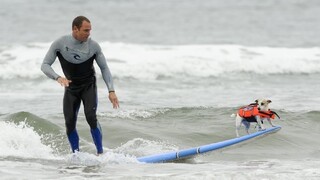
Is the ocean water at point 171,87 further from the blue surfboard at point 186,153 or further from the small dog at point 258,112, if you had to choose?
the small dog at point 258,112

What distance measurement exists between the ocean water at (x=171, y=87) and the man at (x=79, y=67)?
61cm

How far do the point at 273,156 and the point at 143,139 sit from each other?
6.85 feet

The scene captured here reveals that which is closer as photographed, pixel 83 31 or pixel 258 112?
pixel 83 31

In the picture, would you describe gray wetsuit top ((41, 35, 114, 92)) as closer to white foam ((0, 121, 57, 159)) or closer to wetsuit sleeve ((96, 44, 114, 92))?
wetsuit sleeve ((96, 44, 114, 92))

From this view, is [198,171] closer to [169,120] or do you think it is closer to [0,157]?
[0,157]

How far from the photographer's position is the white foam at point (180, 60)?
20.2 m

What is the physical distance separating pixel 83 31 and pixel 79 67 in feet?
1.57

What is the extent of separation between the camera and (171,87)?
708 inches

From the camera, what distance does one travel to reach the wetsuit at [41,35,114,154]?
848cm

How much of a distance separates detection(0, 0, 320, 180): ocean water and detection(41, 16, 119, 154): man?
607mm

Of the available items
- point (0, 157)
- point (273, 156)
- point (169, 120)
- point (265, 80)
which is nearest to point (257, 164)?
point (273, 156)

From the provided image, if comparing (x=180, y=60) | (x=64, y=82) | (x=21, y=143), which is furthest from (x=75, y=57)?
(x=180, y=60)

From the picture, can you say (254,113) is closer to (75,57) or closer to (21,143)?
(75,57)

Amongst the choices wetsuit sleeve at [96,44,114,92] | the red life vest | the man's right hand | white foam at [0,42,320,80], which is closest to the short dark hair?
wetsuit sleeve at [96,44,114,92]
